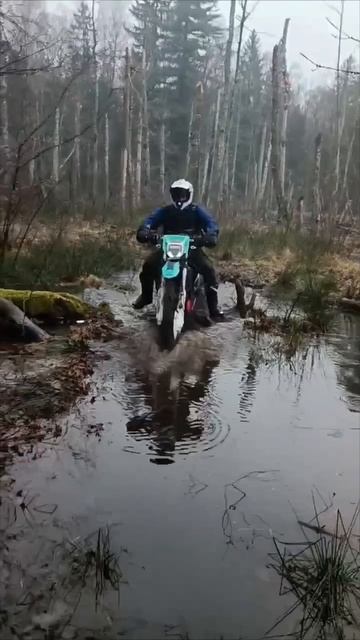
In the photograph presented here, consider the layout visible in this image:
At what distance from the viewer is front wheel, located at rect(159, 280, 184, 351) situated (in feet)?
23.2

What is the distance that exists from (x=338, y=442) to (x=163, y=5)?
47695 millimetres

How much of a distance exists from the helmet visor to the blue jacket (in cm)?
12

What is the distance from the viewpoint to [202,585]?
9.86 feet

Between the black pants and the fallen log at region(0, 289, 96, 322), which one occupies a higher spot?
the black pants

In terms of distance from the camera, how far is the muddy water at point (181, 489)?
9.21 ft

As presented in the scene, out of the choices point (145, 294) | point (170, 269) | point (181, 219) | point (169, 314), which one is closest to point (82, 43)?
point (181, 219)

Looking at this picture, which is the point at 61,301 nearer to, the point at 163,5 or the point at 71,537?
the point at 71,537

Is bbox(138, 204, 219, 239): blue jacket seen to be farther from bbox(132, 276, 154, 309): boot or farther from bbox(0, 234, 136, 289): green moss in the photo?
bbox(0, 234, 136, 289): green moss

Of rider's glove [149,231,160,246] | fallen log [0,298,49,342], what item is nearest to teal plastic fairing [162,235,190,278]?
rider's glove [149,231,160,246]

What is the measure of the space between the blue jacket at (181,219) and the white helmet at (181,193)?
0.07 m

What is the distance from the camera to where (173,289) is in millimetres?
7168

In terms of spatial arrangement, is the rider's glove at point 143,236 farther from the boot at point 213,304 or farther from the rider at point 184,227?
the boot at point 213,304

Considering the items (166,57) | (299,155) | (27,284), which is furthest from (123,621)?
(299,155)

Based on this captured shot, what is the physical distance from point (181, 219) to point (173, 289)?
1.33 meters
